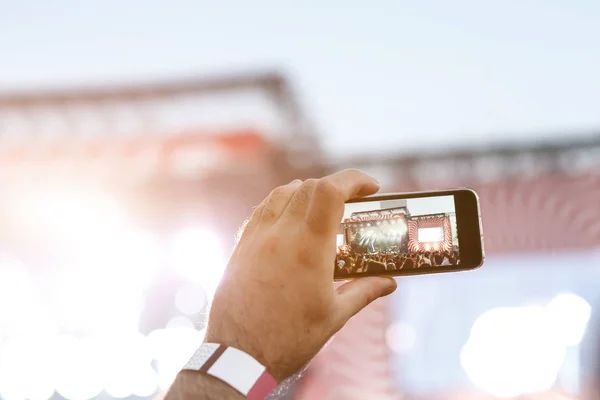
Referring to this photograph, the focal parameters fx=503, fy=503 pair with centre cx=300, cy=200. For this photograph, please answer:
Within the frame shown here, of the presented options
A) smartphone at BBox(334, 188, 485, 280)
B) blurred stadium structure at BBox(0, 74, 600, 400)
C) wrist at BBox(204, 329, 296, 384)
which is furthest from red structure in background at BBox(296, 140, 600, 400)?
wrist at BBox(204, 329, 296, 384)

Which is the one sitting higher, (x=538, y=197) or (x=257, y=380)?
(x=257, y=380)

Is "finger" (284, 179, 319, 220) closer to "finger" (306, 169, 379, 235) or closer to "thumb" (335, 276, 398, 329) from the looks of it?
"finger" (306, 169, 379, 235)

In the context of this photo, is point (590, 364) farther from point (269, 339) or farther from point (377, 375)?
point (269, 339)

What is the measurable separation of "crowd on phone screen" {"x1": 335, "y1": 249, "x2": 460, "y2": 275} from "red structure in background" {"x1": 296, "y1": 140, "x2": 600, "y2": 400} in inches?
216

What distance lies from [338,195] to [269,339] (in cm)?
20

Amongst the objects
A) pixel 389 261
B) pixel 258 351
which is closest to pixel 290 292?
pixel 258 351

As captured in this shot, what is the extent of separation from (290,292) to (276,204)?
0.51 ft

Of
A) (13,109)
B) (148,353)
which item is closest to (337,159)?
(148,353)

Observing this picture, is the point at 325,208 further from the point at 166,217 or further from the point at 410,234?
the point at 166,217

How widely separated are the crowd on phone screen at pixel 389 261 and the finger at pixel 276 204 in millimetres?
216

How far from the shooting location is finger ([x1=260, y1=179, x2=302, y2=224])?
732 mm

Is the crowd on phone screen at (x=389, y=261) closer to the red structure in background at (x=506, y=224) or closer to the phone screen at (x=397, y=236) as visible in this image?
the phone screen at (x=397, y=236)

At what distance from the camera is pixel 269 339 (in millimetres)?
629

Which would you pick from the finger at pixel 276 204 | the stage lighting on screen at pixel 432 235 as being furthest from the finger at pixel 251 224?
the stage lighting on screen at pixel 432 235
